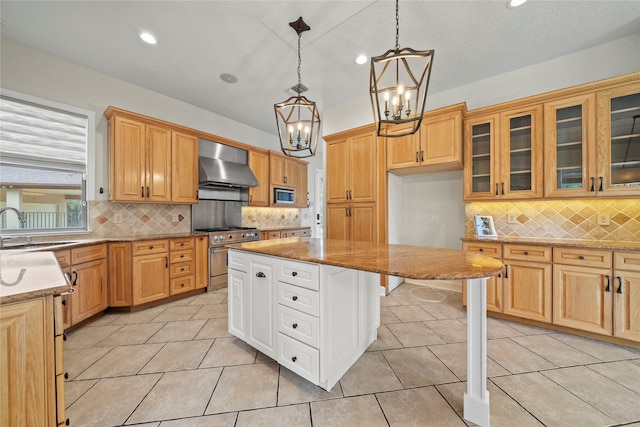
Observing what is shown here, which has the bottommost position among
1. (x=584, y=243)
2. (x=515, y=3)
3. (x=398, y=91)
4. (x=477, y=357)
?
(x=477, y=357)

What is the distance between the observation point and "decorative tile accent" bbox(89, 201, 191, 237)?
2992mm

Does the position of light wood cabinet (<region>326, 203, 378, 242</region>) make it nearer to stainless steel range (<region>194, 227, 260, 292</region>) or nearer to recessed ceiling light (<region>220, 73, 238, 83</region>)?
stainless steel range (<region>194, 227, 260, 292</region>)

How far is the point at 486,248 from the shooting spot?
8.43 feet

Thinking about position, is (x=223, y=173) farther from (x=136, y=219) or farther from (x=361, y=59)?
(x=361, y=59)

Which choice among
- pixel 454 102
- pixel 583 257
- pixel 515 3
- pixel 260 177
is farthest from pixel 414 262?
pixel 260 177

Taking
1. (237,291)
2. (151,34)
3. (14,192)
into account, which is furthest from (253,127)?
(237,291)

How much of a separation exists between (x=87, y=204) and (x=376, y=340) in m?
3.76

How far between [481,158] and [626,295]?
1754 mm

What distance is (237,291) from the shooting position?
2072mm

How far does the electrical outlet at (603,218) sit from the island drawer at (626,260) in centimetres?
57

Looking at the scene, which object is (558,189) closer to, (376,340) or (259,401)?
(376,340)

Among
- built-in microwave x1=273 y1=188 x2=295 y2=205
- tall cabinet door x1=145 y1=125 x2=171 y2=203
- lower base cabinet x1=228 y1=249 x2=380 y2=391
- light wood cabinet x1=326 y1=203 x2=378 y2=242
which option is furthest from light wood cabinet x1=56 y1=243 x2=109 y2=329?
light wood cabinet x1=326 y1=203 x2=378 y2=242

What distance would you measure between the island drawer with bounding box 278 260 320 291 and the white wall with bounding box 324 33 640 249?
2.11 m

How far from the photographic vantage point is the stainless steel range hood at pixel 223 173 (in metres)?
3.70
